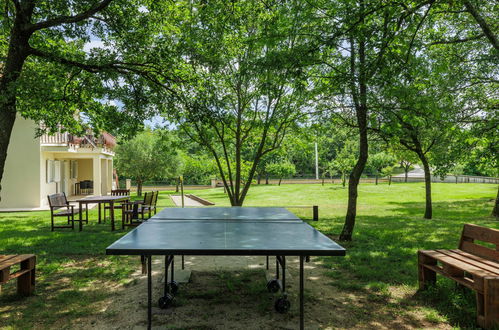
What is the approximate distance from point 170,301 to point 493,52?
10759mm

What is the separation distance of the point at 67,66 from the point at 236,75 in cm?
415

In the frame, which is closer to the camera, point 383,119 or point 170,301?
point 170,301

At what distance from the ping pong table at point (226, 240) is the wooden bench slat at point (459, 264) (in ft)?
5.20

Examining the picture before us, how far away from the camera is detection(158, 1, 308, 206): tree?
7609 millimetres

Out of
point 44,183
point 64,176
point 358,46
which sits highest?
point 358,46

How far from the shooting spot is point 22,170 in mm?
17406

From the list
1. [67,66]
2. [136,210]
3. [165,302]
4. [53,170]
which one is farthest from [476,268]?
[53,170]

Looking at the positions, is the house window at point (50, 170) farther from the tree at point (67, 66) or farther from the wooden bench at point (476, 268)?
the wooden bench at point (476, 268)

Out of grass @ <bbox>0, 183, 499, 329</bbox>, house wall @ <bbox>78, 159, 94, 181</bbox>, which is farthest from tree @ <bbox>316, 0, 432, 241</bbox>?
house wall @ <bbox>78, 159, 94, 181</bbox>

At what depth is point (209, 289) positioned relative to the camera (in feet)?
16.5

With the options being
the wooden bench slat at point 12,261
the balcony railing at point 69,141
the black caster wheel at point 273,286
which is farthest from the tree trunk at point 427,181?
the balcony railing at point 69,141

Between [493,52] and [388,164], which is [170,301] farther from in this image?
[388,164]

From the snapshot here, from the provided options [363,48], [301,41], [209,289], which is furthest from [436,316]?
[301,41]

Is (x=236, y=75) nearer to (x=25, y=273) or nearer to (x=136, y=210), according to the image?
(x=136, y=210)
